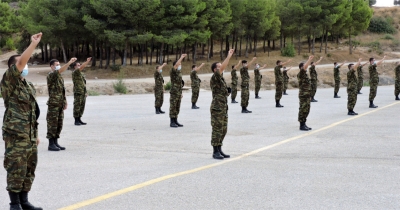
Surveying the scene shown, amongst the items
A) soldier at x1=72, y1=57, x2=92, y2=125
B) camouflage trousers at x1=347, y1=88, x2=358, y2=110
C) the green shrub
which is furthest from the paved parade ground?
the green shrub

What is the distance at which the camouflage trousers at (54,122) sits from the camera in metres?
10.4

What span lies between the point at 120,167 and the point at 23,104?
117 inches

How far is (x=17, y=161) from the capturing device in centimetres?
563

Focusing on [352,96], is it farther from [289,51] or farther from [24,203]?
[289,51]

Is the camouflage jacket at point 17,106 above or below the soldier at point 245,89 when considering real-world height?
above

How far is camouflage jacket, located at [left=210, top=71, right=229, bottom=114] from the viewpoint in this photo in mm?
9359

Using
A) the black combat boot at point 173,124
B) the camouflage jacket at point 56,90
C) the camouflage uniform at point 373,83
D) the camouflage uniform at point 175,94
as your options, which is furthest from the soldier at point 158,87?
the camouflage uniform at point 373,83

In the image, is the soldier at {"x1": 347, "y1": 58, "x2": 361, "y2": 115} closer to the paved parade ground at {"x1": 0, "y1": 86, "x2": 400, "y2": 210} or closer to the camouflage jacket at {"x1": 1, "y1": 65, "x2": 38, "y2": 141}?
the paved parade ground at {"x1": 0, "y1": 86, "x2": 400, "y2": 210}

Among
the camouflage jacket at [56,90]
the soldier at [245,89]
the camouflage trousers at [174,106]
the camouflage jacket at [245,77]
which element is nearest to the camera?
the camouflage jacket at [56,90]

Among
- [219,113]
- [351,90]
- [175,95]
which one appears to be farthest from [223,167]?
[351,90]

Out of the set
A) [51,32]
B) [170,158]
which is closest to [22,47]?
[51,32]

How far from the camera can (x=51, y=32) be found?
48969 mm

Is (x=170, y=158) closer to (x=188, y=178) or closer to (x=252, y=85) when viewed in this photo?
(x=188, y=178)

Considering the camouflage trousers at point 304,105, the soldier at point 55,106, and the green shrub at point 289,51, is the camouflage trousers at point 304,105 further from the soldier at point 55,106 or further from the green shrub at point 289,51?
the green shrub at point 289,51
